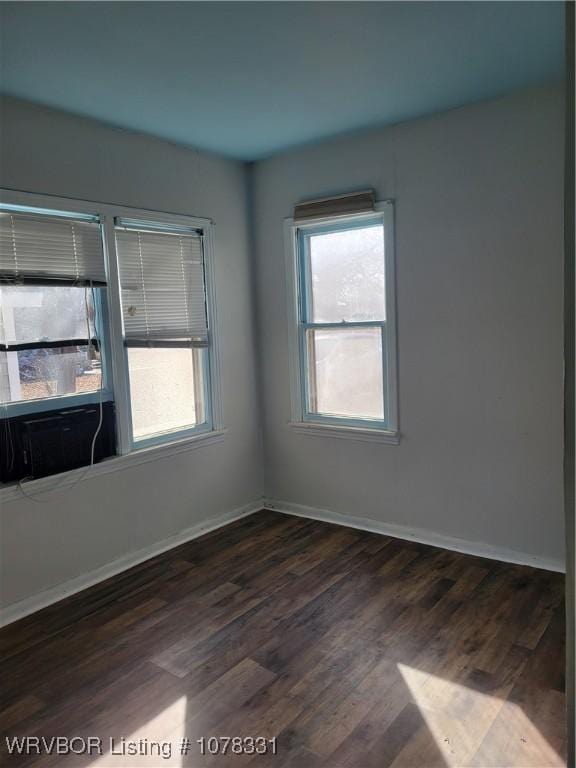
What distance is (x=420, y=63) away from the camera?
2.65 m

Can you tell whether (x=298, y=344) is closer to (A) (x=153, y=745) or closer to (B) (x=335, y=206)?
(B) (x=335, y=206)

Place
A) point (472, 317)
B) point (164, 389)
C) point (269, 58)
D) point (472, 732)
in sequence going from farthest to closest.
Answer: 1. point (164, 389)
2. point (472, 317)
3. point (269, 58)
4. point (472, 732)

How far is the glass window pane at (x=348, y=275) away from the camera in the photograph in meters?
3.79

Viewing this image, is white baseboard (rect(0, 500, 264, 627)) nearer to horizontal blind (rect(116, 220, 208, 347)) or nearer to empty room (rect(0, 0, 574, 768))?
empty room (rect(0, 0, 574, 768))

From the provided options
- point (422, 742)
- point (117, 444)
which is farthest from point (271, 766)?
point (117, 444)

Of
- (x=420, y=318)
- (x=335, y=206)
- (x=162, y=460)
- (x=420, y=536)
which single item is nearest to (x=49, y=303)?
(x=162, y=460)

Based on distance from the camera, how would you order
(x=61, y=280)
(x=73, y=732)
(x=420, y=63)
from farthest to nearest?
(x=61, y=280)
(x=420, y=63)
(x=73, y=732)

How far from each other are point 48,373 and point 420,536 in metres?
2.49

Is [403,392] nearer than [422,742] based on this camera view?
No

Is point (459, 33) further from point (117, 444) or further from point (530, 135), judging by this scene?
point (117, 444)

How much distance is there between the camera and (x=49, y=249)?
3100 mm

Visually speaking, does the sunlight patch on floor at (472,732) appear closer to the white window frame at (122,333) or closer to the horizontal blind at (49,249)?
the white window frame at (122,333)

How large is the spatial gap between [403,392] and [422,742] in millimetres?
2087

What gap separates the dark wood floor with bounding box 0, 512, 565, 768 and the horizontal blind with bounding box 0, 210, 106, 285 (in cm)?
177
